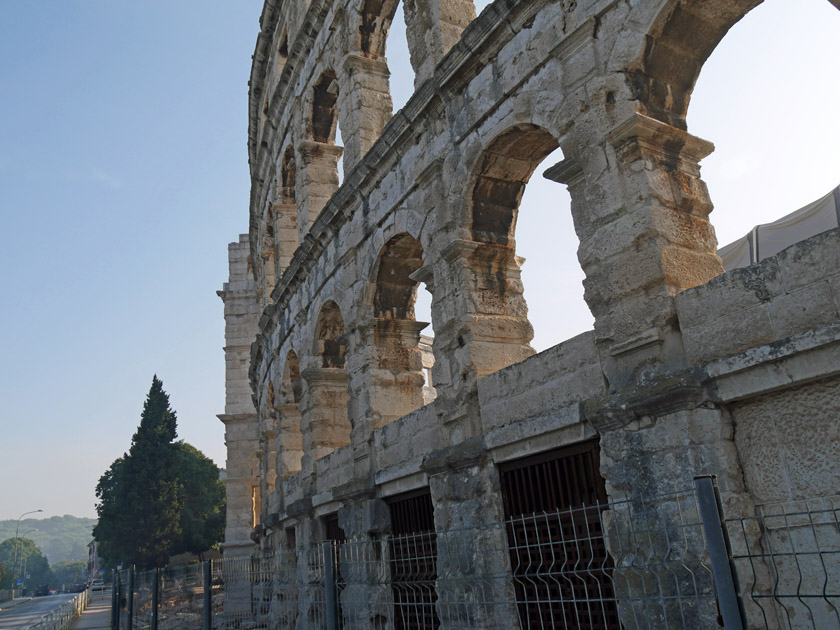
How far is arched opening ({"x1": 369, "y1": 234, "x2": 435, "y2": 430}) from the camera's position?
8.66 metres

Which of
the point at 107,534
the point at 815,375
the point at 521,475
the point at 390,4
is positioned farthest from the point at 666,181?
the point at 107,534

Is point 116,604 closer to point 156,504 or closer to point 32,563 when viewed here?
point 156,504

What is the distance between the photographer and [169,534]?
31812 millimetres

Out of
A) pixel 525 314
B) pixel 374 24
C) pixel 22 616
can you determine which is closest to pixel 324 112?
pixel 374 24

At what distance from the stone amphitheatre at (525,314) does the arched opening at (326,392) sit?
0.04 metres

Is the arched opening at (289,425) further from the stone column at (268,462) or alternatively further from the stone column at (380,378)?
the stone column at (380,378)

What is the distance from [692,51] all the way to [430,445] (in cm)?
434

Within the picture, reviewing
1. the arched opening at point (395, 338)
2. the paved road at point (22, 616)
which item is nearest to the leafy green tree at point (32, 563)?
the paved road at point (22, 616)

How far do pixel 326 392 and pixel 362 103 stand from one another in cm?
427

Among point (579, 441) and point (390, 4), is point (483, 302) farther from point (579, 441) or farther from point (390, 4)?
point (390, 4)

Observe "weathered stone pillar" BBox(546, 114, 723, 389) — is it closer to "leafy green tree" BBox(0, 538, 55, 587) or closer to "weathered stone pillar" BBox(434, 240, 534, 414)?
"weathered stone pillar" BBox(434, 240, 534, 414)

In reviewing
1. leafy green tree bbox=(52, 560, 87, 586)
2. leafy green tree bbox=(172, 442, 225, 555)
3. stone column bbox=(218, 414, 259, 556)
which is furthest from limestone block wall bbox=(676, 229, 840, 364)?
leafy green tree bbox=(52, 560, 87, 586)

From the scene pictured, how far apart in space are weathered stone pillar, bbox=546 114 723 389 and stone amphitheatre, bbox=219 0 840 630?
0.05ft

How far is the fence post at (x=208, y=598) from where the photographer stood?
729 centimetres
